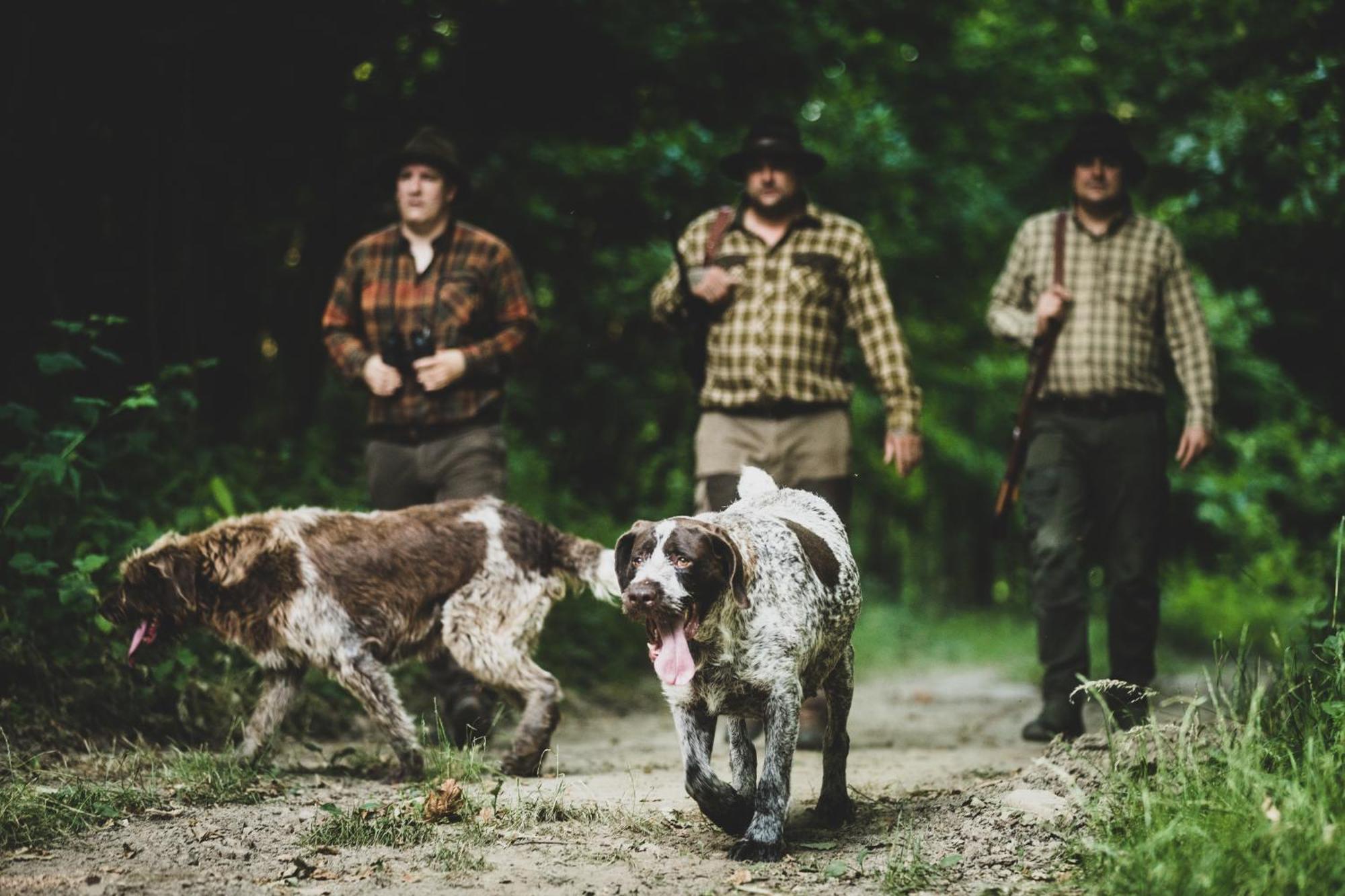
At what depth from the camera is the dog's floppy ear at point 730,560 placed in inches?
170

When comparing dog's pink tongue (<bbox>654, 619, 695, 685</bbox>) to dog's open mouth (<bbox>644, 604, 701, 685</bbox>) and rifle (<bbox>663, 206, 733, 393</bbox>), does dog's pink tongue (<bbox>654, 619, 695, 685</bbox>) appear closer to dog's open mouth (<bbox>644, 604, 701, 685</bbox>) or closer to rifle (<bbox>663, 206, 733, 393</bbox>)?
dog's open mouth (<bbox>644, 604, 701, 685</bbox>)

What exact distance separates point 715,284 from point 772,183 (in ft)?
→ 2.04

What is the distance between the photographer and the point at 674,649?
428cm

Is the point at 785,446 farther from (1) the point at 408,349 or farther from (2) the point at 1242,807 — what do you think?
(2) the point at 1242,807

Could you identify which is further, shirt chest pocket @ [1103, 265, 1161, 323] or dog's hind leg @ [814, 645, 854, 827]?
shirt chest pocket @ [1103, 265, 1161, 323]

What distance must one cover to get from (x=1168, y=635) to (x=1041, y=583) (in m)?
11.4

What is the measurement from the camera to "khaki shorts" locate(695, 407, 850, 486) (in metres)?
7.06

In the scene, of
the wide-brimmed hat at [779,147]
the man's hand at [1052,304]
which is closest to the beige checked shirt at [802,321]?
the wide-brimmed hat at [779,147]

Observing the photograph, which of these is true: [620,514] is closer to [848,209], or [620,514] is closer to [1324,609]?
[848,209]

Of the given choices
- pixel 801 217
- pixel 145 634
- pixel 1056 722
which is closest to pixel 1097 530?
pixel 1056 722

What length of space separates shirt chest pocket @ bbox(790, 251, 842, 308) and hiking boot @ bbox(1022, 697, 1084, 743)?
2473 mm

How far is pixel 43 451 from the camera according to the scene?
21.7 feet

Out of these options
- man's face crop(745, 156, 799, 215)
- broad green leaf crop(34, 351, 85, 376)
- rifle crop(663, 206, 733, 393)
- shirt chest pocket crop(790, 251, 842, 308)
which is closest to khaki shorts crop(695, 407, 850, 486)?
rifle crop(663, 206, 733, 393)

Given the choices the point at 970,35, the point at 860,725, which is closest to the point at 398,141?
the point at 860,725
